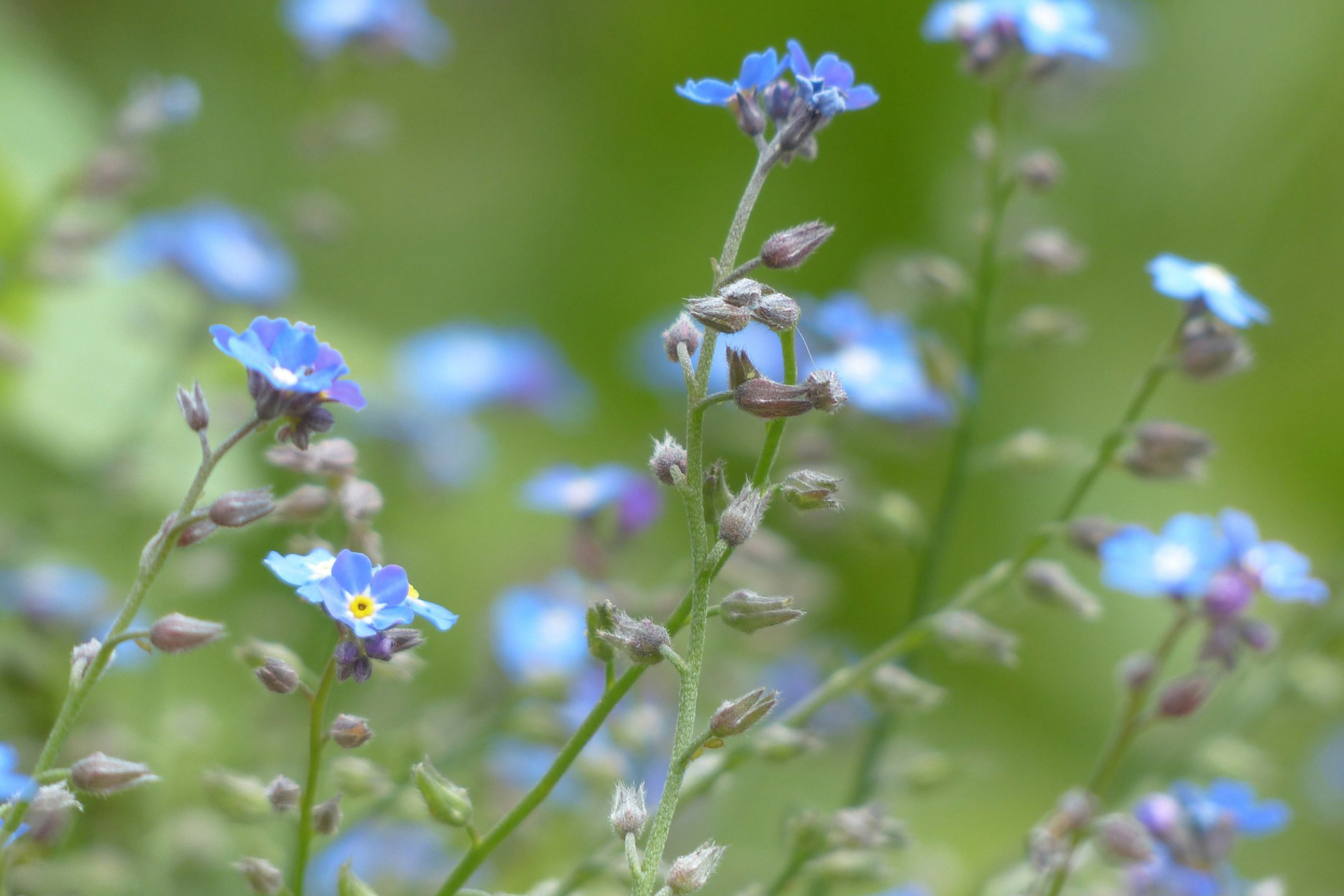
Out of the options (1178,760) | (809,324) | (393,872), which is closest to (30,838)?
(393,872)

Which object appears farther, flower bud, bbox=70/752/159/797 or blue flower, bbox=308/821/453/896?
blue flower, bbox=308/821/453/896

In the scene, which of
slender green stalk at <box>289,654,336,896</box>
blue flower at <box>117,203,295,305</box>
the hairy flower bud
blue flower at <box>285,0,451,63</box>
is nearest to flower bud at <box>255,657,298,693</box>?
slender green stalk at <box>289,654,336,896</box>

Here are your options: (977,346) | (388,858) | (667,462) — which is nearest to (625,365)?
(388,858)

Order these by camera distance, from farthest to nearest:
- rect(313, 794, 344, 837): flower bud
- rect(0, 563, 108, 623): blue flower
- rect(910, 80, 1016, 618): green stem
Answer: rect(0, 563, 108, 623): blue flower < rect(910, 80, 1016, 618): green stem < rect(313, 794, 344, 837): flower bud

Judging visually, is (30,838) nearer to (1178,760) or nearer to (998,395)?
(1178,760)

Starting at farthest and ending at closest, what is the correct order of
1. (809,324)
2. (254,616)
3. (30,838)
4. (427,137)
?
(427,137) < (254,616) < (809,324) < (30,838)

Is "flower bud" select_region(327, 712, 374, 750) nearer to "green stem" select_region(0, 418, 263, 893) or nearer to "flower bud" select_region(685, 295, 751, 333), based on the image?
"green stem" select_region(0, 418, 263, 893)

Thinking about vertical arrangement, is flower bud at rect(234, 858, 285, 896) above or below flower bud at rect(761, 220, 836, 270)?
below
